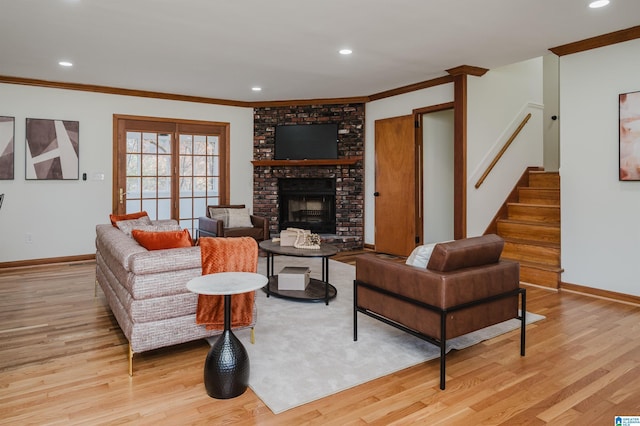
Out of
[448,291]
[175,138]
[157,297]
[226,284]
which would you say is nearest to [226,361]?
[226,284]

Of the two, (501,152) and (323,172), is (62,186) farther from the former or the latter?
(501,152)

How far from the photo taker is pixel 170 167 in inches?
271

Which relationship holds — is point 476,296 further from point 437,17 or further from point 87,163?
point 87,163

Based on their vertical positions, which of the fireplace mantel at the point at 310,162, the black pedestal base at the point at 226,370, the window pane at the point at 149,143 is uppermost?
the window pane at the point at 149,143

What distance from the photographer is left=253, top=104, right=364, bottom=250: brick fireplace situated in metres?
7.20

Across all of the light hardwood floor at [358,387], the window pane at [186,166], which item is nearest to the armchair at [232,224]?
the window pane at [186,166]

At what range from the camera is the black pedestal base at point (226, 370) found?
2.28m

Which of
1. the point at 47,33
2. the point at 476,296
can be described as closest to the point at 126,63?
the point at 47,33

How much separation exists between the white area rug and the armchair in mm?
2304

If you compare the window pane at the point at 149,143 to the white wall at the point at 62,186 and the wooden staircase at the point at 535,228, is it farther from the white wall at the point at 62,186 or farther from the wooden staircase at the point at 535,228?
the wooden staircase at the point at 535,228

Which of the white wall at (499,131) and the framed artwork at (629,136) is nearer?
the framed artwork at (629,136)

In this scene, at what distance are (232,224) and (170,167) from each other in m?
1.52

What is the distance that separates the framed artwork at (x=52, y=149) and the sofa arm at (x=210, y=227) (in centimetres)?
189

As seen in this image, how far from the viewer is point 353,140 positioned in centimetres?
720
